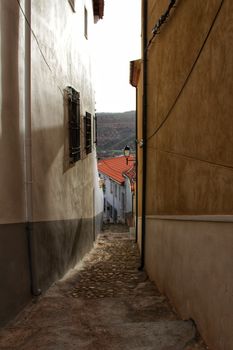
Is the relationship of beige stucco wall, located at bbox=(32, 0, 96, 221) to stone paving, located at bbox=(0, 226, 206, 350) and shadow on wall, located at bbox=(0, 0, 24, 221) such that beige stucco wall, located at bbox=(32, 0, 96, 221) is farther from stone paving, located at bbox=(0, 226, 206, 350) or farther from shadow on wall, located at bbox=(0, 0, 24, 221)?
stone paving, located at bbox=(0, 226, 206, 350)

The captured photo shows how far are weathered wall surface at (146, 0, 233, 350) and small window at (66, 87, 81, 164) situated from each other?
7.61 ft

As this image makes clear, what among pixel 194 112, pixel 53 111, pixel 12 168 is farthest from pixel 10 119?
pixel 53 111

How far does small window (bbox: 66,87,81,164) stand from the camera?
899cm

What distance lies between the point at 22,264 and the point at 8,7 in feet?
10.2

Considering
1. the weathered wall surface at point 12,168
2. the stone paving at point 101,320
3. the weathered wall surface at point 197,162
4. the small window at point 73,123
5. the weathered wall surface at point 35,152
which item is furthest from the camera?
the small window at point 73,123

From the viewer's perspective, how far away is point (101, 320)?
500 centimetres

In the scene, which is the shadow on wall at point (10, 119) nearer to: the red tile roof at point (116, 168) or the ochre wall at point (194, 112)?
the ochre wall at point (194, 112)

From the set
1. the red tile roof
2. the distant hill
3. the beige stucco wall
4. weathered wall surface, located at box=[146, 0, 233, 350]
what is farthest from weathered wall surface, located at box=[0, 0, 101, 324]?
the distant hill

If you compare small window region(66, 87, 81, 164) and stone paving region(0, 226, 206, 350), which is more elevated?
small window region(66, 87, 81, 164)

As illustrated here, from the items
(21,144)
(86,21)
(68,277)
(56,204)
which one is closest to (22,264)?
(21,144)

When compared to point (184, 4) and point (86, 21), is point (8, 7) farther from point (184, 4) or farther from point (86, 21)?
point (86, 21)

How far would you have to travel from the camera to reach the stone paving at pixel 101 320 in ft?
13.0

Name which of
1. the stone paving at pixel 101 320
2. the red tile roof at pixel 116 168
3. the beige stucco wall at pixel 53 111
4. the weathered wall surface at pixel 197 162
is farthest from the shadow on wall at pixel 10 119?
the red tile roof at pixel 116 168

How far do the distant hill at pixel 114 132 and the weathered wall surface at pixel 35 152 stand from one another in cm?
5696
